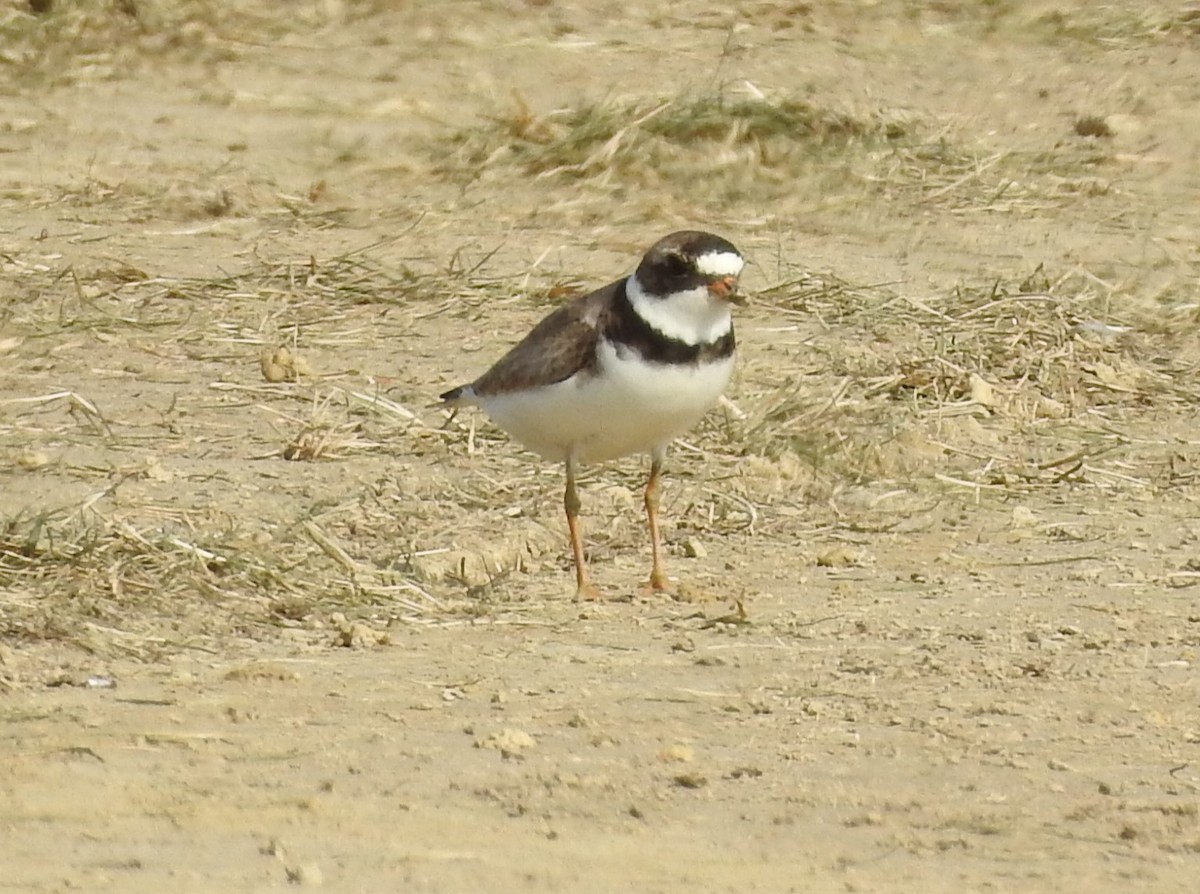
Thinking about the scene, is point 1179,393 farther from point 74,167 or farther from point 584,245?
point 74,167

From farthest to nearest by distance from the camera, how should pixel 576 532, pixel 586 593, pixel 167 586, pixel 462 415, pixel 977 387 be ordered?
pixel 977 387 < pixel 462 415 < pixel 576 532 < pixel 586 593 < pixel 167 586

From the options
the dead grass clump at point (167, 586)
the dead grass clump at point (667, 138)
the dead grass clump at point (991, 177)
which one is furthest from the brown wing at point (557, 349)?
the dead grass clump at point (991, 177)

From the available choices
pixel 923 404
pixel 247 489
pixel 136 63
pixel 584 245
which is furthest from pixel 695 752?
pixel 136 63

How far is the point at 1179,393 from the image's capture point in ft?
26.4

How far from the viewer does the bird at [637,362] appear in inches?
235

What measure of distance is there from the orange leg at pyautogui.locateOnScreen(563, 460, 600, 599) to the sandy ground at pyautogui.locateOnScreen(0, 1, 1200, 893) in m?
0.09

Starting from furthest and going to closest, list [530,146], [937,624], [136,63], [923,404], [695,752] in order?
[136,63], [530,146], [923,404], [937,624], [695,752]

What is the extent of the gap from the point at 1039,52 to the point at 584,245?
151 inches

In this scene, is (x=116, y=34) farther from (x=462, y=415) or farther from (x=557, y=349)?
(x=557, y=349)

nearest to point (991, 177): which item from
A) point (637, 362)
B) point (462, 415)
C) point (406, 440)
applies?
point (462, 415)

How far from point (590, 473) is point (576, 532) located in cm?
102

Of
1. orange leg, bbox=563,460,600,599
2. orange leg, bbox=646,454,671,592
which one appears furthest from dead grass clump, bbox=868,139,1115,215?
orange leg, bbox=563,460,600,599

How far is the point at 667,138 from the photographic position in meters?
10.6

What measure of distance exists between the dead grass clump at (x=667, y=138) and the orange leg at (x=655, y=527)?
4.06 metres
